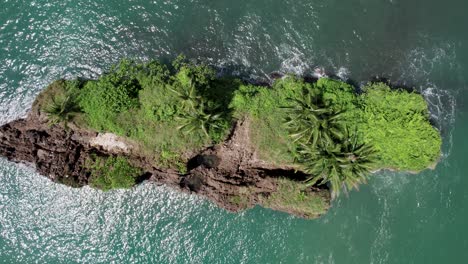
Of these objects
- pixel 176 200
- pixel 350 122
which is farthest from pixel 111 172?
pixel 350 122

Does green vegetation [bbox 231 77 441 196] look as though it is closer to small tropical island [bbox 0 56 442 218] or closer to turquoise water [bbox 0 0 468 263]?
small tropical island [bbox 0 56 442 218]

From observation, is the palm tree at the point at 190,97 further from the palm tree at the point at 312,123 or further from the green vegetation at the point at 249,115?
the palm tree at the point at 312,123

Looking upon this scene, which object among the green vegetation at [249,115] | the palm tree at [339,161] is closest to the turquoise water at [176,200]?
the green vegetation at [249,115]

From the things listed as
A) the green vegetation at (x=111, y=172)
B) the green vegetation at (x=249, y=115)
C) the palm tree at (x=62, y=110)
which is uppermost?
the green vegetation at (x=249, y=115)

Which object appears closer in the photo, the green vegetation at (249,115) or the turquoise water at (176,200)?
the green vegetation at (249,115)

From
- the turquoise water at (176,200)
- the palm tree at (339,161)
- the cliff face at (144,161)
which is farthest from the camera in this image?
the turquoise water at (176,200)

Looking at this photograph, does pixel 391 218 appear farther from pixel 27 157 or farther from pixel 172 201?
pixel 27 157

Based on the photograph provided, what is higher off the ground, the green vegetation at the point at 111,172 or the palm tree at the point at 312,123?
the palm tree at the point at 312,123

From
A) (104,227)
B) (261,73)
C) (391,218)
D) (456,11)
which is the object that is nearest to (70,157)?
(104,227)
